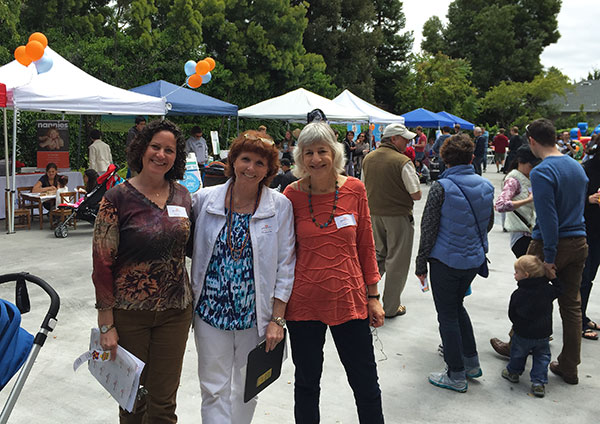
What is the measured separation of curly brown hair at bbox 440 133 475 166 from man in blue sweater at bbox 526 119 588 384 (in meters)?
0.44

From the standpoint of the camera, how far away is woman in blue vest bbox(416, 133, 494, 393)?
142 inches

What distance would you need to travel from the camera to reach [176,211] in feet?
8.12

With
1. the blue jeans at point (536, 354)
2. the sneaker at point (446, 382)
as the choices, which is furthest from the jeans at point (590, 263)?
the sneaker at point (446, 382)

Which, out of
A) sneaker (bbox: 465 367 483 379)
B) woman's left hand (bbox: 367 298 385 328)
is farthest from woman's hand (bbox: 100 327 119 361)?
sneaker (bbox: 465 367 483 379)

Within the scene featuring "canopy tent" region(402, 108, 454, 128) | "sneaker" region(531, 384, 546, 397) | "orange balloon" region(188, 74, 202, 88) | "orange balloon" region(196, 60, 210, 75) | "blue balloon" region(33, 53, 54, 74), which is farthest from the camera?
"canopy tent" region(402, 108, 454, 128)

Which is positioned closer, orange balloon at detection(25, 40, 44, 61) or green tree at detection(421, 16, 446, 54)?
orange balloon at detection(25, 40, 44, 61)

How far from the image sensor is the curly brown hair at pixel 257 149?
8.44ft

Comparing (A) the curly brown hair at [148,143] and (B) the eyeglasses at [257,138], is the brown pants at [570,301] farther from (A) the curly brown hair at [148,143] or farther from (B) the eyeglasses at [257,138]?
(A) the curly brown hair at [148,143]

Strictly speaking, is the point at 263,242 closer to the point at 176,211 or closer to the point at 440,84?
the point at 176,211

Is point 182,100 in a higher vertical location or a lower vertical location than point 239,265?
higher

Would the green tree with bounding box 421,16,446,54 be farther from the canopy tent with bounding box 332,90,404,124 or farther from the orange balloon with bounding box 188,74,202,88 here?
the orange balloon with bounding box 188,74,202,88

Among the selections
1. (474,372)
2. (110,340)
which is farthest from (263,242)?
(474,372)

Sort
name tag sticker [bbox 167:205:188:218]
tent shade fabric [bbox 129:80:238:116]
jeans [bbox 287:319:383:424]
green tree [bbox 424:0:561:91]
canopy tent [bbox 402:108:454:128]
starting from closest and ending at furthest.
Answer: name tag sticker [bbox 167:205:188:218] → jeans [bbox 287:319:383:424] → tent shade fabric [bbox 129:80:238:116] → canopy tent [bbox 402:108:454:128] → green tree [bbox 424:0:561:91]

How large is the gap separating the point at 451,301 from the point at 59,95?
26.4 ft
